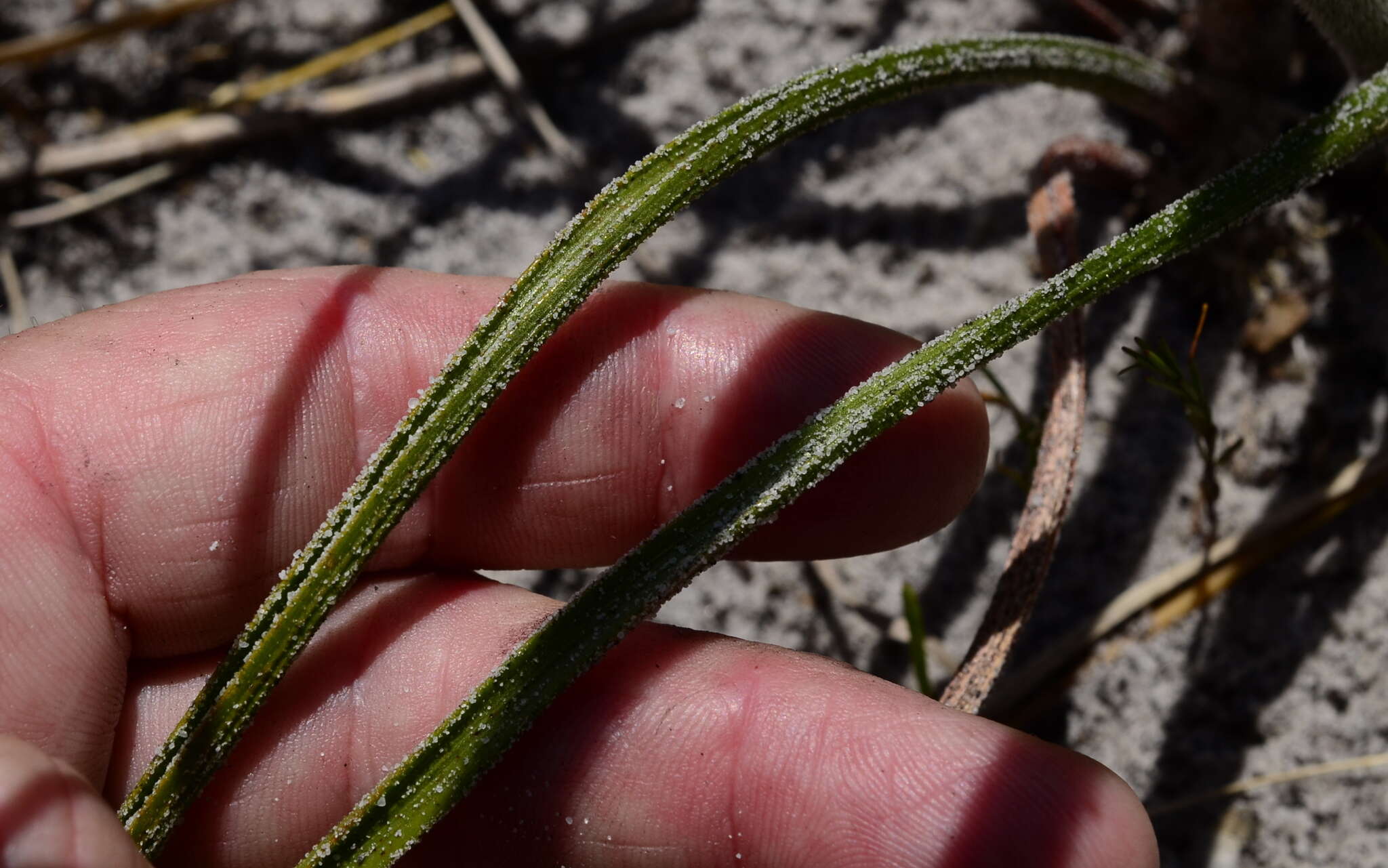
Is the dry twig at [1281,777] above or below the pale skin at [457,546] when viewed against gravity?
below

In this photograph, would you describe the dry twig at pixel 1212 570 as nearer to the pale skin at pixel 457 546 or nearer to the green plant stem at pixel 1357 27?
the pale skin at pixel 457 546

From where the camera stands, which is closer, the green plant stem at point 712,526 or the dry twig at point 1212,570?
the green plant stem at point 712,526

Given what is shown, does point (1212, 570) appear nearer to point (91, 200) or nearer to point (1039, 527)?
point (1039, 527)

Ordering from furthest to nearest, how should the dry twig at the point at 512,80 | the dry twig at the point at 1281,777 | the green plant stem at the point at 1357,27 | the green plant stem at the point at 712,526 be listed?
the dry twig at the point at 512,80 < the dry twig at the point at 1281,777 < the green plant stem at the point at 1357,27 < the green plant stem at the point at 712,526

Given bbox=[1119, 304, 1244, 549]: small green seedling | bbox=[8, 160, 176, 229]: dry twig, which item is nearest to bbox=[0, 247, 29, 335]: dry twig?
bbox=[8, 160, 176, 229]: dry twig

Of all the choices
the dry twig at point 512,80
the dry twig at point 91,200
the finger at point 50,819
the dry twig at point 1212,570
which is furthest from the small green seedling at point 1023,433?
the dry twig at point 91,200

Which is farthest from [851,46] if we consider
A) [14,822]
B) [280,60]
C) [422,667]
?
[14,822]

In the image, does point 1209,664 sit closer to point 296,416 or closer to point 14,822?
point 296,416
